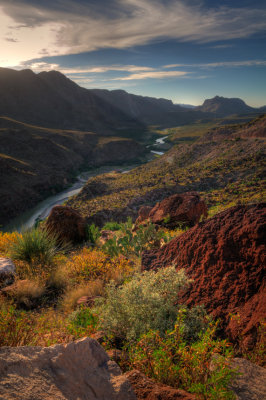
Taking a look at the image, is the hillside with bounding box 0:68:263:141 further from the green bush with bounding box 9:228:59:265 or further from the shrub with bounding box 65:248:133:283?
the shrub with bounding box 65:248:133:283

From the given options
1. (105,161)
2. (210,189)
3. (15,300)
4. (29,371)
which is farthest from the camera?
(105,161)

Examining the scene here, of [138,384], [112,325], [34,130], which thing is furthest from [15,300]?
[34,130]

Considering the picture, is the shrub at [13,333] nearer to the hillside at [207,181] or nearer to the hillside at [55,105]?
the hillside at [207,181]

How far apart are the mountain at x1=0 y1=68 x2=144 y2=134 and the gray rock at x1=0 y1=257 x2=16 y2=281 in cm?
12344

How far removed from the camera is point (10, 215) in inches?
1607

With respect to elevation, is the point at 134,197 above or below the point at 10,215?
above

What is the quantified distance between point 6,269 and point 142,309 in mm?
3650

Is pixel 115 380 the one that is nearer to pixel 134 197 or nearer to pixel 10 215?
pixel 134 197

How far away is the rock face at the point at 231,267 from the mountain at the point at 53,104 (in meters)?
126

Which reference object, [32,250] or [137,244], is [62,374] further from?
[137,244]

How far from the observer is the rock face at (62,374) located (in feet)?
6.42

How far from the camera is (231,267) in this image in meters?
3.59

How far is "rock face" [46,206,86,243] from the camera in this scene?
32.5ft

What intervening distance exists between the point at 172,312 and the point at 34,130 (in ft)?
305
